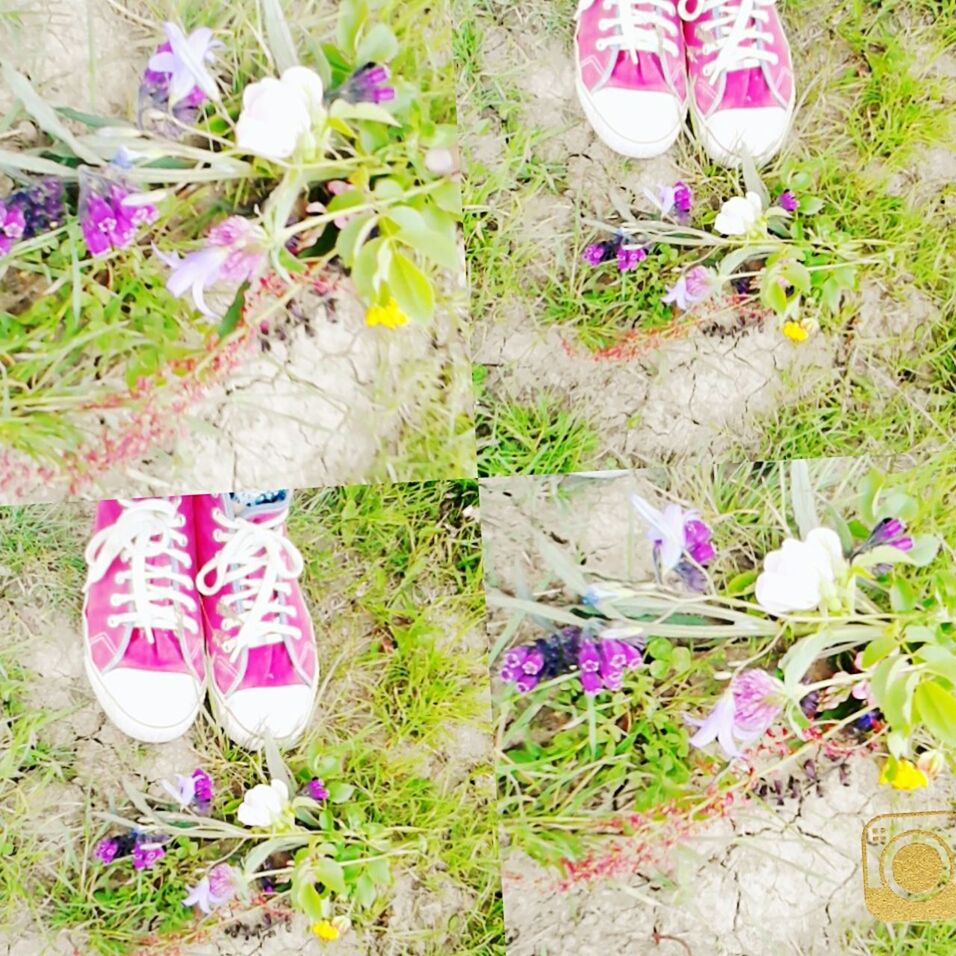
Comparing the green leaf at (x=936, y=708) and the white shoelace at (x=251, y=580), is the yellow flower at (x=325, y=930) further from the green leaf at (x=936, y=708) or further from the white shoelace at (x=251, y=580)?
the green leaf at (x=936, y=708)

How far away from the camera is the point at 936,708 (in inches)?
49.6

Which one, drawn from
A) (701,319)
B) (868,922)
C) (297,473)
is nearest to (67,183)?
(297,473)

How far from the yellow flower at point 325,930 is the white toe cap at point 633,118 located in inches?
35.1

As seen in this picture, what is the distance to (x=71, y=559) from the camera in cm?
119

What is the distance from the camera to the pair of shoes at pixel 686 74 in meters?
1.24

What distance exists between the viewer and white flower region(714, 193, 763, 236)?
126 centimetres

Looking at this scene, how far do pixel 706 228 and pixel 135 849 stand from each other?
91 centimetres

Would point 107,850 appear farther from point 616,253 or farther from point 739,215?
point 739,215

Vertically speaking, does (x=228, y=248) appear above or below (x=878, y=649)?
above

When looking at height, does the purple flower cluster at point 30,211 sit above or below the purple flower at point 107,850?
above

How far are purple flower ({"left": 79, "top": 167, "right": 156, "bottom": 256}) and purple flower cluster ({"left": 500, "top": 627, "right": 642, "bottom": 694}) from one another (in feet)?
1.97

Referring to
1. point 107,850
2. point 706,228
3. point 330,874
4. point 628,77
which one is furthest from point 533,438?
point 107,850

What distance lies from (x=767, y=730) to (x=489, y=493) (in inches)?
16.0

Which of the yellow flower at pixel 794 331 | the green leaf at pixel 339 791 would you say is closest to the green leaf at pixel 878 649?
the yellow flower at pixel 794 331
